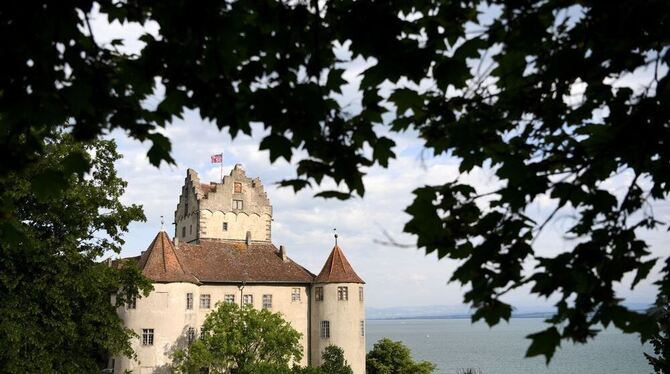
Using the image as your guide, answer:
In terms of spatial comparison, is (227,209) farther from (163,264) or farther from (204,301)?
(163,264)

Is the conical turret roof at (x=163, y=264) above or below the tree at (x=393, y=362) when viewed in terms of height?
above

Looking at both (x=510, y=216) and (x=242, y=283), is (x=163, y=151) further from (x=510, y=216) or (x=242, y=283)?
(x=242, y=283)

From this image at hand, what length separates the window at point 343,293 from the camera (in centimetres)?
4391

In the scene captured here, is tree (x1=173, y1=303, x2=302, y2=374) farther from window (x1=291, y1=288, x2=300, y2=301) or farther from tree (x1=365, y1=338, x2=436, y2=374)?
tree (x1=365, y1=338, x2=436, y2=374)

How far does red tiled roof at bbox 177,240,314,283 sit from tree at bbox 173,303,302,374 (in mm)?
7334

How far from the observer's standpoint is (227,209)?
168 feet

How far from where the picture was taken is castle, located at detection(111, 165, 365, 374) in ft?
126

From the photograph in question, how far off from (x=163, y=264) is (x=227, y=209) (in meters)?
12.0

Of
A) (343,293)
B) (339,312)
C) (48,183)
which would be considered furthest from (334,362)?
(48,183)

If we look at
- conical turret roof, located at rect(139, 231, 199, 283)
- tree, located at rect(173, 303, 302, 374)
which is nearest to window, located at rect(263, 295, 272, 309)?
conical turret roof, located at rect(139, 231, 199, 283)

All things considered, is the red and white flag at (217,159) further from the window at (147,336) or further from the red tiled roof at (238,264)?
the window at (147,336)

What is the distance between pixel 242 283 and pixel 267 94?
40.4 m

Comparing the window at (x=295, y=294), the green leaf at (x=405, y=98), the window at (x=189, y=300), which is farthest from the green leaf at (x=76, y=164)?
the window at (x=295, y=294)

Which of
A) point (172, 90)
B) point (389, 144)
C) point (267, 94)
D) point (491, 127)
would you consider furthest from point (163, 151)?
point (491, 127)
